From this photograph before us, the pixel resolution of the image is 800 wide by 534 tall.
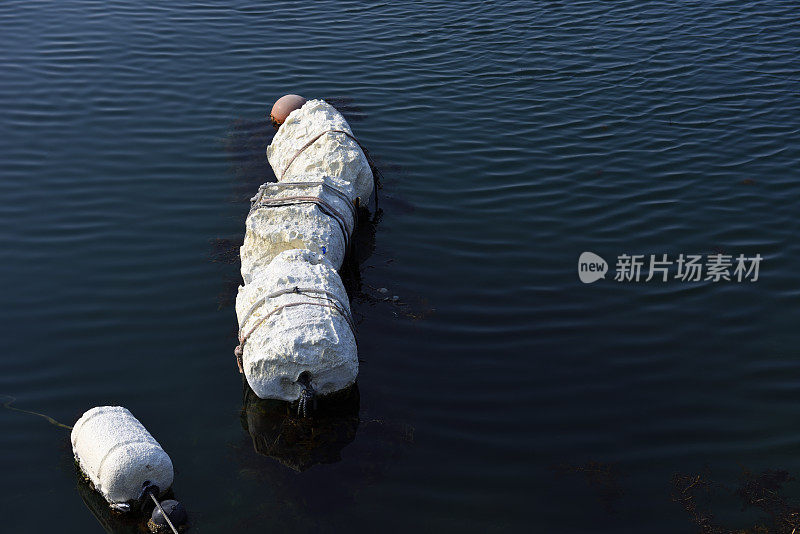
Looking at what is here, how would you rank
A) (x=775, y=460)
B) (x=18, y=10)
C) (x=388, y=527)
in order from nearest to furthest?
1. (x=388, y=527)
2. (x=775, y=460)
3. (x=18, y=10)

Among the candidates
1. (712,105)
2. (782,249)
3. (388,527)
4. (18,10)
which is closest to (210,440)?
(388,527)

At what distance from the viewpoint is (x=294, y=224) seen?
1079cm

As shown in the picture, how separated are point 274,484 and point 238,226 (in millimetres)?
5473

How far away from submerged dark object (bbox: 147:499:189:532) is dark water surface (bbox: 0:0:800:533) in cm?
27

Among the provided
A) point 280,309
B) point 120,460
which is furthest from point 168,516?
point 280,309

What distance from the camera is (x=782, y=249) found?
11.8 meters

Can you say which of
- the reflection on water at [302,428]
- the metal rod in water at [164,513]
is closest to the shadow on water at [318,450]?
the reflection on water at [302,428]

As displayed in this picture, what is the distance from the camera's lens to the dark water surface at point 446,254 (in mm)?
8422

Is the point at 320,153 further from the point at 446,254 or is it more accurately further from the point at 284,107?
the point at 284,107

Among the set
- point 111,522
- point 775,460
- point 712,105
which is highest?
point 712,105

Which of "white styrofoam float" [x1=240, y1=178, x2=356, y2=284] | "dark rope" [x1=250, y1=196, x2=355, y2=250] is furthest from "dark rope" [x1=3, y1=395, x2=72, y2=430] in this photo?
"dark rope" [x1=250, y1=196, x2=355, y2=250]

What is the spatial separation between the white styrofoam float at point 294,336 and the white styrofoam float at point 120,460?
142cm

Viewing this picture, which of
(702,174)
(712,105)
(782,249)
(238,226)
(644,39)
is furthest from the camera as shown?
(644,39)

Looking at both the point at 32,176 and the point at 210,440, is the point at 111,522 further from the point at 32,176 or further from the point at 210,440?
the point at 32,176
